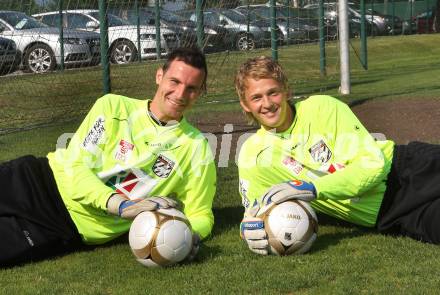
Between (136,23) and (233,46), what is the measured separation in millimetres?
2812

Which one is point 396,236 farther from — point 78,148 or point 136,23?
point 136,23

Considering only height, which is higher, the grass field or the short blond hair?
the short blond hair

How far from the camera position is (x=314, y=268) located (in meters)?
4.81

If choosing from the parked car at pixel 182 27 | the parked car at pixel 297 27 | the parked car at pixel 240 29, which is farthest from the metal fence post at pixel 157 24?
the parked car at pixel 297 27

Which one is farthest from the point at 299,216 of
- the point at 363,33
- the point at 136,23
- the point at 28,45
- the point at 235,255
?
the point at 363,33

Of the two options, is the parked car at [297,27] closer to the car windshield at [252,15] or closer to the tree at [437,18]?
the car windshield at [252,15]

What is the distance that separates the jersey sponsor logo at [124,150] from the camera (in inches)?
218

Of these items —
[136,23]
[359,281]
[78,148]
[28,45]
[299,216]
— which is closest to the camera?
[359,281]

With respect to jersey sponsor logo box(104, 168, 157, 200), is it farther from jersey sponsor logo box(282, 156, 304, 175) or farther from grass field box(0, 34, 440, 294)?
jersey sponsor logo box(282, 156, 304, 175)

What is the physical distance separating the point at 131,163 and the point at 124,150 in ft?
0.34

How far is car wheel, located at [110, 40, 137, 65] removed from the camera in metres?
13.1

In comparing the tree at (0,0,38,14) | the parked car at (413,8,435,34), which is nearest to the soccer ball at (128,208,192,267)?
the tree at (0,0,38,14)

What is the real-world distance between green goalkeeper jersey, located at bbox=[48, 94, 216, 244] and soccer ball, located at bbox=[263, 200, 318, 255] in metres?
0.55

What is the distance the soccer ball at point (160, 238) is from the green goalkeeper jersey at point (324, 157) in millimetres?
762
